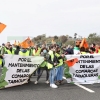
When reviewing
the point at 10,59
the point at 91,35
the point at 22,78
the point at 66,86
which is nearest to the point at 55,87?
the point at 66,86

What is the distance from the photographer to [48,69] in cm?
1079

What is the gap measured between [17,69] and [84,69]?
106 inches

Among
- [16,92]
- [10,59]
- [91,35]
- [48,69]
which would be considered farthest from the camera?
[91,35]

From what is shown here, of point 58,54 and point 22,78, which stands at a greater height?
point 58,54

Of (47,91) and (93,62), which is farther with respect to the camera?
(93,62)

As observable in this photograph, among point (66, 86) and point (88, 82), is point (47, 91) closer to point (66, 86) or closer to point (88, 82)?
point (66, 86)

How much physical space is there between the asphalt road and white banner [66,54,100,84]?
0.39m

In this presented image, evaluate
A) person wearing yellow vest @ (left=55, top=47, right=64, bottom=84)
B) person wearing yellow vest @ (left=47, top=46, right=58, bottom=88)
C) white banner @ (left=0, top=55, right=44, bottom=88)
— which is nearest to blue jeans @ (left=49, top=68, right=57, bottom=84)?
person wearing yellow vest @ (left=47, top=46, right=58, bottom=88)

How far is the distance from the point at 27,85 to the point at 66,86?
1.49 m

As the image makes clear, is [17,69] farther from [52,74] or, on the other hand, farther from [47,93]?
[47,93]

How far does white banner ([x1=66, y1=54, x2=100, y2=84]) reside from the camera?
10781 millimetres

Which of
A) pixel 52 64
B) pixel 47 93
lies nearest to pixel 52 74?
pixel 52 64

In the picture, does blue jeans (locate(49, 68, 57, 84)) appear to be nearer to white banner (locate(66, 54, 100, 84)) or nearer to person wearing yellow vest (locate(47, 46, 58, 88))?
person wearing yellow vest (locate(47, 46, 58, 88))

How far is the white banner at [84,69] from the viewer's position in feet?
35.4
